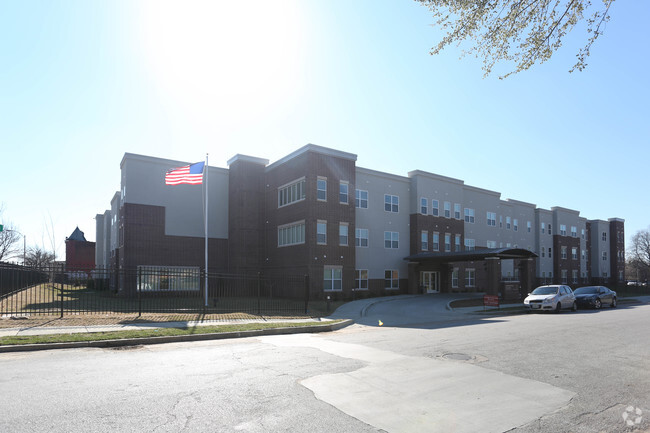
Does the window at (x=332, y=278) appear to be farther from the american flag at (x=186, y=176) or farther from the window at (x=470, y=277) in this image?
the window at (x=470, y=277)

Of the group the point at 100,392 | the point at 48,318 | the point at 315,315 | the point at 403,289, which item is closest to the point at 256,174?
the point at 403,289

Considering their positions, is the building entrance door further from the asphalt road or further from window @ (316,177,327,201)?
the asphalt road

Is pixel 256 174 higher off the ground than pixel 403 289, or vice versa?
pixel 256 174

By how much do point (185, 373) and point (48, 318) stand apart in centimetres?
1101

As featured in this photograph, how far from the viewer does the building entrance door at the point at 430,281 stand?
39.4m

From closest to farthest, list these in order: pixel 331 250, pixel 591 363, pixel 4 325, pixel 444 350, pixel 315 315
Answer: pixel 591 363 < pixel 444 350 < pixel 4 325 < pixel 315 315 < pixel 331 250

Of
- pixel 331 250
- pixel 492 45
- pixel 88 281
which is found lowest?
pixel 88 281

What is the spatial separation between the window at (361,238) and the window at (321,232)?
3568 millimetres

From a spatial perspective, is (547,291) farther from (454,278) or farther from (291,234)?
(291,234)

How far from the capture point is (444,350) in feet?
35.7

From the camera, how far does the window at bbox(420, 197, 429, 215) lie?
39487 mm

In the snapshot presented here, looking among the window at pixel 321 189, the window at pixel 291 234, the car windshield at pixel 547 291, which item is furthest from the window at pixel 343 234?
the car windshield at pixel 547 291

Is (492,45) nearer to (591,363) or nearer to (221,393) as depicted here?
(591,363)

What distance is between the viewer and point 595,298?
1086 inches
